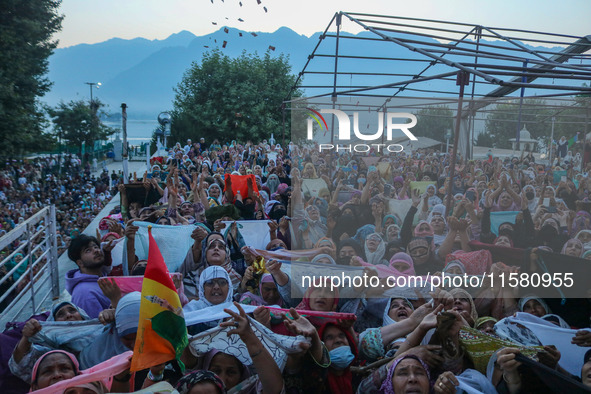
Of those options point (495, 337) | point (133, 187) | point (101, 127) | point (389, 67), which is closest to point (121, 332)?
point (495, 337)

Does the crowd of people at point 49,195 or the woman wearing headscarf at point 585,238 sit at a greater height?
the woman wearing headscarf at point 585,238

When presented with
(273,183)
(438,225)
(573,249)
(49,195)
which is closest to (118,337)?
(438,225)

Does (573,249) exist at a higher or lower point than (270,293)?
higher

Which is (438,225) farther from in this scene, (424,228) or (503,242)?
(503,242)

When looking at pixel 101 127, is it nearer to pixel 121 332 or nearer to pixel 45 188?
pixel 45 188

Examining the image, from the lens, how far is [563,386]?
1986 mm

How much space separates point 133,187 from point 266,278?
12.8ft

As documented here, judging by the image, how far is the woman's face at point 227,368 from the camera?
255 centimetres

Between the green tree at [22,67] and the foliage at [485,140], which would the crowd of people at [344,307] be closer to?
the foliage at [485,140]

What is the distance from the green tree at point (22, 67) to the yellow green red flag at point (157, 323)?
16366 millimetres

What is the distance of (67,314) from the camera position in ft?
9.34

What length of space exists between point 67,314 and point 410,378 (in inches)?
83.1

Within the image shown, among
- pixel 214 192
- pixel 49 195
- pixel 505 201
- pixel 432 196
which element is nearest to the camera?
pixel 505 201

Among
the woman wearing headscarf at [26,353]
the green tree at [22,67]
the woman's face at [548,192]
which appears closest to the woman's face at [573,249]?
the woman's face at [548,192]
